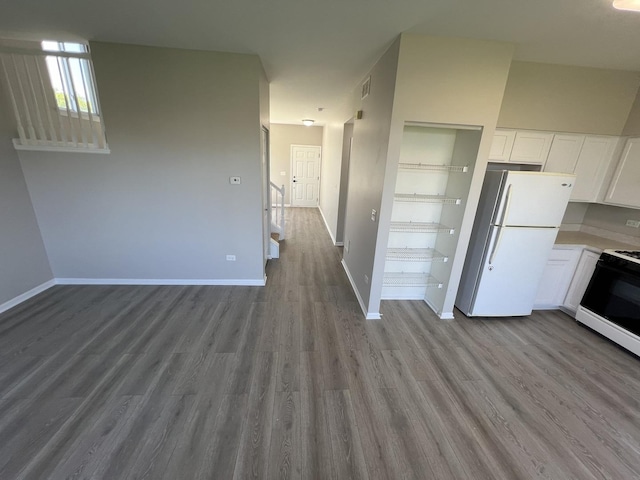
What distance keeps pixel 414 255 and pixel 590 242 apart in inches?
80.3

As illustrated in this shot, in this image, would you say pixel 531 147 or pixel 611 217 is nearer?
pixel 531 147

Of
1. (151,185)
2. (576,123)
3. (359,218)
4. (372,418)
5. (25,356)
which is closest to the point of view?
(372,418)

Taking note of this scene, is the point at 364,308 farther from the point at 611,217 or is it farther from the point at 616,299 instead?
the point at 611,217

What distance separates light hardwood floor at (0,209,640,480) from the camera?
1.49 m

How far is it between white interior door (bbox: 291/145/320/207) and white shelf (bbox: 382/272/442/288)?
6055 millimetres

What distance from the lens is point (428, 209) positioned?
306cm

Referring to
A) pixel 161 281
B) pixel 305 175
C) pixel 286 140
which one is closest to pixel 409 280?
pixel 161 281

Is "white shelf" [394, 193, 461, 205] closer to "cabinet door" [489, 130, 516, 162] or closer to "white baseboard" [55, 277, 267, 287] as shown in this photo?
"cabinet door" [489, 130, 516, 162]

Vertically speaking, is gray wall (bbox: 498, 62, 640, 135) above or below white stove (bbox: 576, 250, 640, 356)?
above

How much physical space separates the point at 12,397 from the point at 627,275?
5.23m

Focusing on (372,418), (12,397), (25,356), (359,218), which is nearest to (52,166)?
(25,356)

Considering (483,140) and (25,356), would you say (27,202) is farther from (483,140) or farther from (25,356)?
(483,140)

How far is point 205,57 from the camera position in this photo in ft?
9.01

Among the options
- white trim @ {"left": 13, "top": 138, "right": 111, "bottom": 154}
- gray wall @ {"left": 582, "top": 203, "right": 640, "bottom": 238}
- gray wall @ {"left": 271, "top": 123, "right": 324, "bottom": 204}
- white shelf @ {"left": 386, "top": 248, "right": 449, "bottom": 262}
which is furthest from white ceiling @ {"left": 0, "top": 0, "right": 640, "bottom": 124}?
gray wall @ {"left": 271, "top": 123, "right": 324, "bottom": 204}
